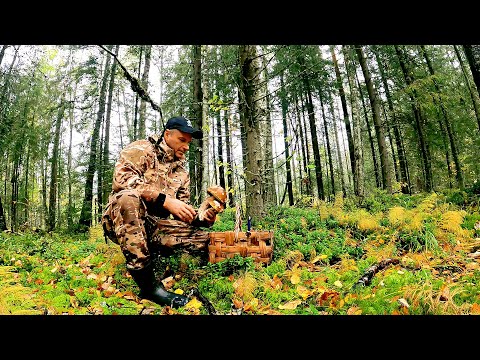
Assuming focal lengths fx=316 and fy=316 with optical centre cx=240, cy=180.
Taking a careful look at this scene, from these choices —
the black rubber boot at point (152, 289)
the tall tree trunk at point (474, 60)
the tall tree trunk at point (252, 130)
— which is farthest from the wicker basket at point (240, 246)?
the tall tree trunk at point (474, 60)

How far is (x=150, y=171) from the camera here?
10.2 ft

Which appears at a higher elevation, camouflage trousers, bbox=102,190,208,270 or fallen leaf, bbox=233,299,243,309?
camouflage trousers, bbox=102,190,208,270

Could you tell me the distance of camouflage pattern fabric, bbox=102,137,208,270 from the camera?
100 inches

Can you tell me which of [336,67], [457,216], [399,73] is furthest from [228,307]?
[336,67]

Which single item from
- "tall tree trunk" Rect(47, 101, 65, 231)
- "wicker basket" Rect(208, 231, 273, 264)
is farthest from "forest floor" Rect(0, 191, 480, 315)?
"tall tree trunk" Rect(47, 101, 65, 231)

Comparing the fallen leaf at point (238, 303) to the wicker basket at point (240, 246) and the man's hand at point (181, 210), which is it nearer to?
the wicker basket at point (240, 246)

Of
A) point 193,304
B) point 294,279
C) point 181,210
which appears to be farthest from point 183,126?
point 294,279

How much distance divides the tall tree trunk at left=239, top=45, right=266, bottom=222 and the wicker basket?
149 centimetres

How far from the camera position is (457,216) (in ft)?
13.8

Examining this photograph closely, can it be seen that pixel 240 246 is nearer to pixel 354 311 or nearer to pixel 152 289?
pixel 152 289

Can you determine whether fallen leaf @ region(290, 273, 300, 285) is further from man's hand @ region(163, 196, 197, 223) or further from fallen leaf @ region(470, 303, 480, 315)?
fallen leaf @ region(470, 303, 480, 315)
